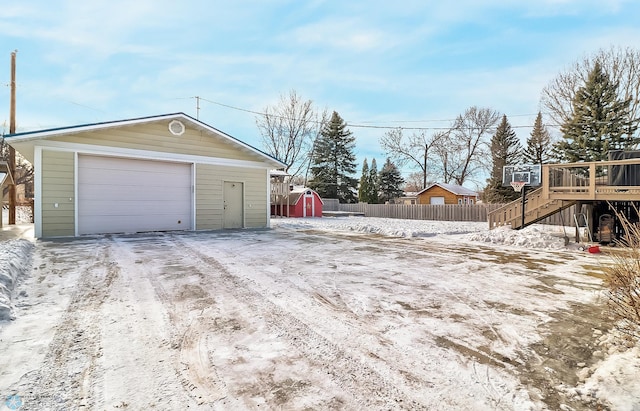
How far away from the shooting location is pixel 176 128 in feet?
36.9

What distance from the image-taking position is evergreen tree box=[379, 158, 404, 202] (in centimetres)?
3550

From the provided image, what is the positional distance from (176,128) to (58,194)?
401 centimetres

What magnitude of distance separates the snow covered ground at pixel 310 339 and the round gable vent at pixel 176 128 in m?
6.62

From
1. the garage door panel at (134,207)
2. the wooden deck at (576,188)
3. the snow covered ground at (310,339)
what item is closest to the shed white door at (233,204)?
the garage door panel at (134,207)

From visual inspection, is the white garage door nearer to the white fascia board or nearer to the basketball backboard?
the white fascia board

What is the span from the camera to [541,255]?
7199mm

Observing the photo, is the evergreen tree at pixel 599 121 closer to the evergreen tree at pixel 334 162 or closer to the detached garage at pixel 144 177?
the evergreen tree at pixel 334 162

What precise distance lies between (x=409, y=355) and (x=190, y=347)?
68.7 inches

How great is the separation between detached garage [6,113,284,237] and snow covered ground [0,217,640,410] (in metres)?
4.91

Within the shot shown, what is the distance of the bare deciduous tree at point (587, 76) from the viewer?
63.0ft

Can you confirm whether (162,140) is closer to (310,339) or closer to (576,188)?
(310,339)

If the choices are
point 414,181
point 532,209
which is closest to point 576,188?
point 532,209

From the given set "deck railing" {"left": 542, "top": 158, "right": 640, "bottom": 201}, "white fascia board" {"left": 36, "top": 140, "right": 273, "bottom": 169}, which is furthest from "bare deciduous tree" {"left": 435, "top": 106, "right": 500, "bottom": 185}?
"white fascia board" {"left": 36, "top": 140, "right": 273, "bottom": 169}

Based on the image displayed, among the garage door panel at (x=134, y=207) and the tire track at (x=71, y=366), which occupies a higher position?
the garage door panel at (x=134, y=207)
